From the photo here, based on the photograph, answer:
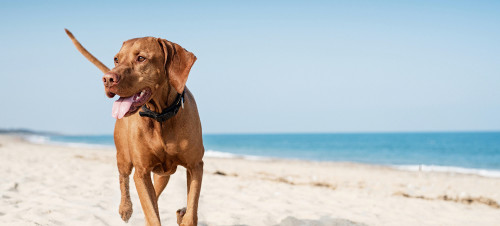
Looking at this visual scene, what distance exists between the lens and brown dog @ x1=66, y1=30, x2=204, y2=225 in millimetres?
2832

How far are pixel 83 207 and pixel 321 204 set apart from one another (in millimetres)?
3700

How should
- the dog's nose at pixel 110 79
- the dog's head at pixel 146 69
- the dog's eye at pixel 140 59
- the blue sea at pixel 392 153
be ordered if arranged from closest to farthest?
the dog's nose at pixel 110 79, the dog's head at pixel 146 69, the dog's eye at pixel 140 59, the blue sea at pixel 392 153

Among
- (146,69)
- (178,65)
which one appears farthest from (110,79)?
(178,65)

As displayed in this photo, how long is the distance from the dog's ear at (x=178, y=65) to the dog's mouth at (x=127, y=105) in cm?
23

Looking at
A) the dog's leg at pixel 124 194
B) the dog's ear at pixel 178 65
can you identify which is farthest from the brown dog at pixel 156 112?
the dog's leg at pixel 124 194

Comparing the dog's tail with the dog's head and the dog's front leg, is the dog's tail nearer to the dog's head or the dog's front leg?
the dog's front leg

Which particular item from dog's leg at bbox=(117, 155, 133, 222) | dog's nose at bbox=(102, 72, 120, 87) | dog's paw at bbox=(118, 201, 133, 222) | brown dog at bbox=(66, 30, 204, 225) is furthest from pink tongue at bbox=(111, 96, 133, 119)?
dog's paw at bbox=(118, 201, 133, 222)

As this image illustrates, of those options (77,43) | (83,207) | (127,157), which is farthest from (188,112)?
(83,207)

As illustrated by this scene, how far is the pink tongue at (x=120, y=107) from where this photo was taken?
8.99 feet

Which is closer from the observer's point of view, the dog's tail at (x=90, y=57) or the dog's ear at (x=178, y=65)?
the dog's ear at (x=178, y=65)

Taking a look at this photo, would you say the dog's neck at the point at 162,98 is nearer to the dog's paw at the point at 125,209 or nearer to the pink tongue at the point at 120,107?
the pink tongue at the point at 120,107

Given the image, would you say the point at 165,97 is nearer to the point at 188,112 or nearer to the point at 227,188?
the point at 188,112

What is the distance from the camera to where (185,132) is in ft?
11.3

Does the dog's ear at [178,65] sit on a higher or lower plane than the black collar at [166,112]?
higher
